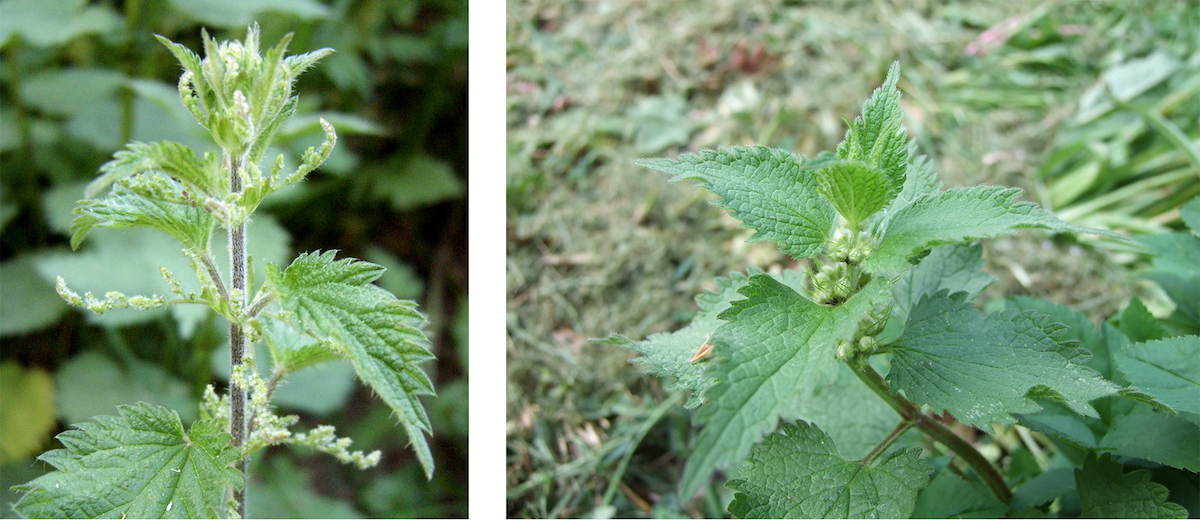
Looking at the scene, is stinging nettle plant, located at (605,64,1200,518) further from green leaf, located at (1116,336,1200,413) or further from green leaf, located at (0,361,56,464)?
green leaf, located at (0,361,56,464)

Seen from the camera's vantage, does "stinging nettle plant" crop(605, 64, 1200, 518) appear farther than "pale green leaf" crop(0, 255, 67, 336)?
No

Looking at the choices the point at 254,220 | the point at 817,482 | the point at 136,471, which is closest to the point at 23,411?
the point at 254,220

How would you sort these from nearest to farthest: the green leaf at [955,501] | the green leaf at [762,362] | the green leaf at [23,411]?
the green leaf at [762,362] → the green leaf at [955,501] → the green leaf at [23,411]

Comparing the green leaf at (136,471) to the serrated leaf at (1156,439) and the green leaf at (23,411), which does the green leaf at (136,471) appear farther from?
the serrated leaf at (1156,439)

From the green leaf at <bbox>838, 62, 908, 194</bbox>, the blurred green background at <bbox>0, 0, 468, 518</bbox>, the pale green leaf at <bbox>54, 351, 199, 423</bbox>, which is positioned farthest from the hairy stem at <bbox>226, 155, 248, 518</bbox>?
the pale green leaf at <bbox>54, 351, 199, 423</bbox>

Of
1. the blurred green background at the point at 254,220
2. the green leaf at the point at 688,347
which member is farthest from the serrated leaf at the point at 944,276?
the blurred green background at the point at 254,220

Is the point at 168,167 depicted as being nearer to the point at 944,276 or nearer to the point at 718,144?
the point at 944,276

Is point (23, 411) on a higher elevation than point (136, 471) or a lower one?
lower
